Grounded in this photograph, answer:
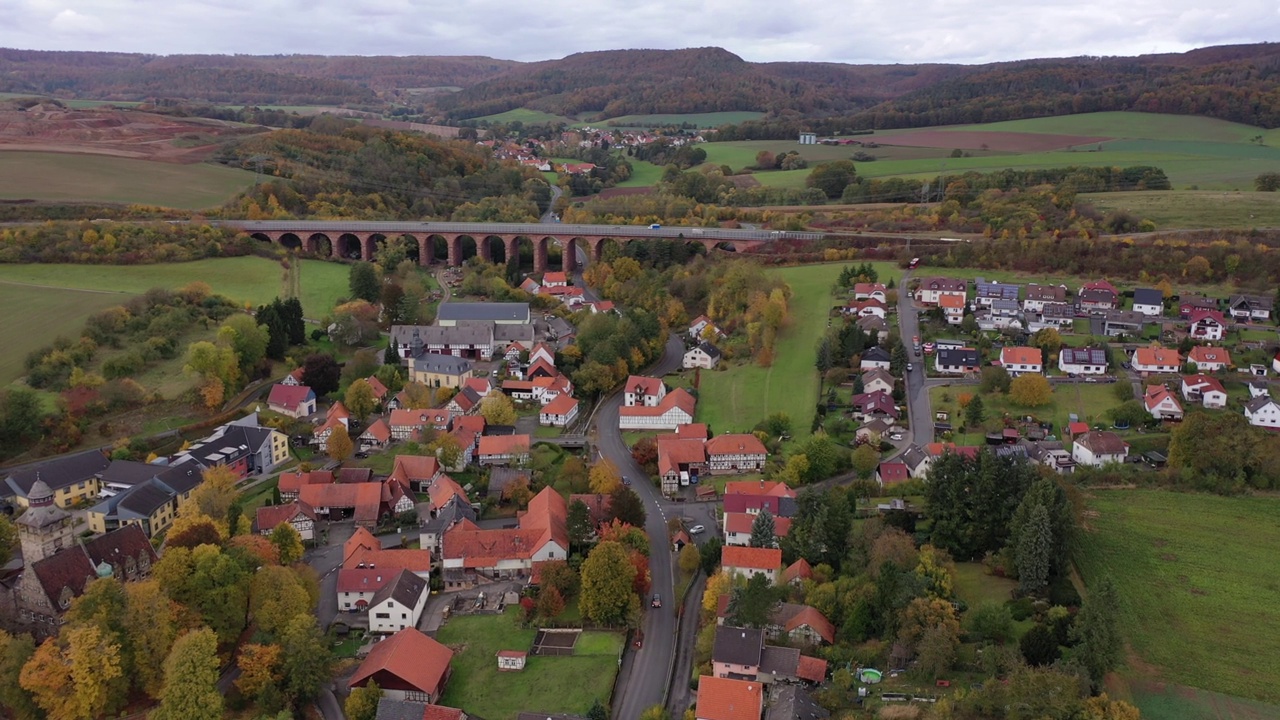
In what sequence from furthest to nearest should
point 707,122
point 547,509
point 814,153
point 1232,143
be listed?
1. point 707,122
2. point 814,153
3. point 1232,143
4. point 547,509

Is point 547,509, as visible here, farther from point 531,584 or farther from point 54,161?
point 54,161

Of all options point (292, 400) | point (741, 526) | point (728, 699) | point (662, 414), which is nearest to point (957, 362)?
point (662, 414)

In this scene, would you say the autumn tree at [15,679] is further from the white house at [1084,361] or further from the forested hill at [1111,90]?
the forested hill at [1111,90]

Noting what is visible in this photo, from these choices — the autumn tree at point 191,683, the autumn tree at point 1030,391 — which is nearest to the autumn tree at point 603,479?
the autumn tree at point 191,683

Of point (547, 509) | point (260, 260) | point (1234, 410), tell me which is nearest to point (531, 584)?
point (547, 509)

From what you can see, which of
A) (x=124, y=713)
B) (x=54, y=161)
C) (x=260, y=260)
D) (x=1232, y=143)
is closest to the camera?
(x=124, y=713)

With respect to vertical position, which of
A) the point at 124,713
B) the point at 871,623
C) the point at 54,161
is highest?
the point at 54,161

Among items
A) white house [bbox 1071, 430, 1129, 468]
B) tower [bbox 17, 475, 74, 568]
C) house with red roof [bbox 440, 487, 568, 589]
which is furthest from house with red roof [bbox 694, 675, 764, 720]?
tower [bbox 17, 475, 74, 568]
